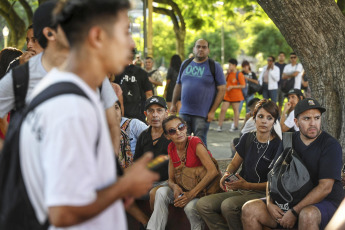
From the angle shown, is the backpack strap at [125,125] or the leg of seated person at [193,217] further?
the backpack strap at [125,125]

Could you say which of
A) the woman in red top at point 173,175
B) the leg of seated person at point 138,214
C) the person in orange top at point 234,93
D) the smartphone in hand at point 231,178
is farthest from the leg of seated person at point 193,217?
the person in orange top at point 234,93

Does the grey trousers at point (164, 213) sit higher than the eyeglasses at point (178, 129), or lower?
lower

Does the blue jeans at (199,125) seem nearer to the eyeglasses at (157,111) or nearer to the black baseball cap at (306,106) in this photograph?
the eyeglasses at (157,111)

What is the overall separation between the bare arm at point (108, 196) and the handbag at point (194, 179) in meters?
3.24

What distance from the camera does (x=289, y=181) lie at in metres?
4.42

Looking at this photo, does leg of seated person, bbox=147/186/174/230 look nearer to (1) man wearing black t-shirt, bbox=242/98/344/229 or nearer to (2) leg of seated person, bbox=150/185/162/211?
(2) leg of seated person, bbox=150/185/162/211

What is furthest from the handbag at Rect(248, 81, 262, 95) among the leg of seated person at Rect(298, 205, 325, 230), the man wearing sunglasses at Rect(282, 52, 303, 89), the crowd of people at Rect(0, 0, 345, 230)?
the leg of seated person at Rect(298, 205, 325, 230)

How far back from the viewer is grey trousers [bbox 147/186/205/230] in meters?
5.13

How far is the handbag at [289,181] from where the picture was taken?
14.4 feet

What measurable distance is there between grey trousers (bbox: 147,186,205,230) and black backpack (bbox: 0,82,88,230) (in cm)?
330

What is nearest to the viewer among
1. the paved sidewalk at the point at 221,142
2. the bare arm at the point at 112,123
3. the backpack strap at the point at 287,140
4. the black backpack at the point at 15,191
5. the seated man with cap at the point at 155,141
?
the black backpack at the point at 15,191

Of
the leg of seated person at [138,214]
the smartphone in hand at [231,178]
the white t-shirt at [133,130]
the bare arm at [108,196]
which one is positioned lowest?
the leg of seated person at [138,214]

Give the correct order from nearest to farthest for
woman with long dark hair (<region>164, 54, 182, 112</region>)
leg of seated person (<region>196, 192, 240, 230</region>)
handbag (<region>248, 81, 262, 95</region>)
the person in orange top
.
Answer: leg of seated person (<region>196, 192, 240, 230</region>) < woman with long dark hair (<region>164, 54, 182, 112</region>) < the person in orange top < handbag (<region>248, 81, 262, 95</region>)

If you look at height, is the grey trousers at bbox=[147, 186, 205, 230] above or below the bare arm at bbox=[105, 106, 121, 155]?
below
